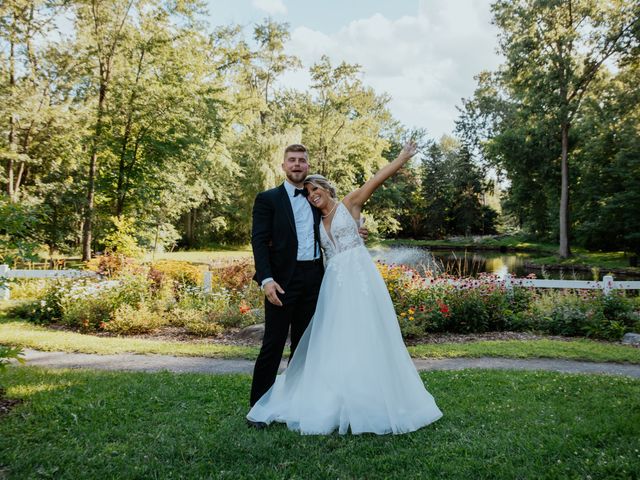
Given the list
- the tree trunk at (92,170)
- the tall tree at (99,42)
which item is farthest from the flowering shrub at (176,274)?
the tall tree at (99,42)

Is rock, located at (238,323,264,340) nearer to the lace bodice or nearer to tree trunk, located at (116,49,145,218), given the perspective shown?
the lace bodice

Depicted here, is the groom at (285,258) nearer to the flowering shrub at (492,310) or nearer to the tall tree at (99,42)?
the flowering shrub at (492,310)

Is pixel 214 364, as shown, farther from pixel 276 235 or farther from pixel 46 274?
pixel 46 274

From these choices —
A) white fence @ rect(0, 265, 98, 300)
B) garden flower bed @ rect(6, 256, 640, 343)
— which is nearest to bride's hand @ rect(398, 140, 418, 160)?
garden flower bed @ rect(6, 256, 640, 343)

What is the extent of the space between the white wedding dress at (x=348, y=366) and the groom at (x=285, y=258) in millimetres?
120

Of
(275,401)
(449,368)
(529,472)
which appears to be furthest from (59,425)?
(449,368)

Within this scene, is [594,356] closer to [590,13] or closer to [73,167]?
[73,167]

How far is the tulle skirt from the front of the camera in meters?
3.57

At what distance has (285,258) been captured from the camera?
3910mm

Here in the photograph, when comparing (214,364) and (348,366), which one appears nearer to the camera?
(348,366)

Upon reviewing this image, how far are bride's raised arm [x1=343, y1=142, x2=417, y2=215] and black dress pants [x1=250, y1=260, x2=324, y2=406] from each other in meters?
0.62

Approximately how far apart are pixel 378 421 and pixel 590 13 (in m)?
27.5

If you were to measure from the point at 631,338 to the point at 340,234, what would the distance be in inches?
287

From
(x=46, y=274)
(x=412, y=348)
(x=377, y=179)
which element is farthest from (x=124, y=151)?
(x=377, y=179)
